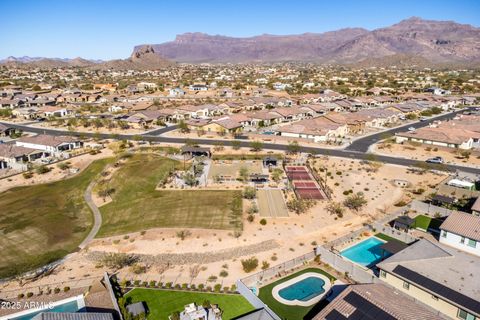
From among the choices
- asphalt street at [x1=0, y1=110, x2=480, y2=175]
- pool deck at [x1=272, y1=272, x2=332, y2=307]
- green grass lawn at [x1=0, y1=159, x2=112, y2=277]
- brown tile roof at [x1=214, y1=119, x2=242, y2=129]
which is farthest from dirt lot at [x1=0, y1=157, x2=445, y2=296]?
brown tile roof at [x1=214, y1=119, x2=242, y2=129]

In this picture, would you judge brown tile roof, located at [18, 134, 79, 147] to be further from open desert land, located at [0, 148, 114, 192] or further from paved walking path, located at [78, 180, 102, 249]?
paved walking path, located at [78, 180, 102, 249]

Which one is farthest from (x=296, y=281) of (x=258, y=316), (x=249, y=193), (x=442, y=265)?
(x=249, y=193)

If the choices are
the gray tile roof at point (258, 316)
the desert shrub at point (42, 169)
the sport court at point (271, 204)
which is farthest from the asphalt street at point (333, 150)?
the gray tile roof at point (258, 316)

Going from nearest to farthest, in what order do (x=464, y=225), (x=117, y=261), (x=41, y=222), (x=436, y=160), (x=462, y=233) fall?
1. (x=117, y=261)
2. (x=462, y=233)
3. (x=464, y=225)
4. (x=41, y=222)
5. (x=436, y=160)

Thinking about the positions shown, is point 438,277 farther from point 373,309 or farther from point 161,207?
point 161,207

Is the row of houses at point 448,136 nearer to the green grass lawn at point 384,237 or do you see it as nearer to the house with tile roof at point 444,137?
the house with tile roof at point 444,137
